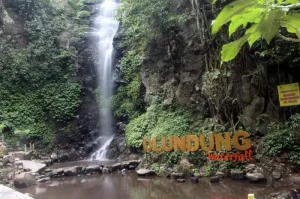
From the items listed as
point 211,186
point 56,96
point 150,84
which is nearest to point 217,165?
point 211,186

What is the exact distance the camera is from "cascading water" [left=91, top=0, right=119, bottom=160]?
14391mm

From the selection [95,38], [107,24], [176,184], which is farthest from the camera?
[107,24]

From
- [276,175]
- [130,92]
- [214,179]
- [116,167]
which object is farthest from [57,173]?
[276,175]

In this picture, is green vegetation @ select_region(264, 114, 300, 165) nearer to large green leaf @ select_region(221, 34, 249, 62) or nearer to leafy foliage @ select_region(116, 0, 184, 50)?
leafy foliage @ select_region(116, 0, 184, 50)

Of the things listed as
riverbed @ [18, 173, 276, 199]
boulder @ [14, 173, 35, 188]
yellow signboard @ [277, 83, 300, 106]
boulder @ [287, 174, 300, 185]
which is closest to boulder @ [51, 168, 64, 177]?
riverbed @ [18, 173, 276, 199]

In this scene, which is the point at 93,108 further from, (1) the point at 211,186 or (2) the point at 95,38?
(1) the point at 211,186

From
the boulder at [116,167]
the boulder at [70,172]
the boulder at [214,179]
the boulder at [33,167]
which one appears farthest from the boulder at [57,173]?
the boulder at [214,179]

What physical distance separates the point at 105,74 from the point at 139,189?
1036 centimetres

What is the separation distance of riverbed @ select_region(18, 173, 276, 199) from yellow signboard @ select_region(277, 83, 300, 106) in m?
2.20

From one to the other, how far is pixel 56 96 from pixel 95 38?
4.80m

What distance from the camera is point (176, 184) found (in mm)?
7254

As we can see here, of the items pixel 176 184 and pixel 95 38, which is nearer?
pixel 176 184

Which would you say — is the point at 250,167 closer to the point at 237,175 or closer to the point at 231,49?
the point at 237,175

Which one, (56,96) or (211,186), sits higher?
(56,96)
